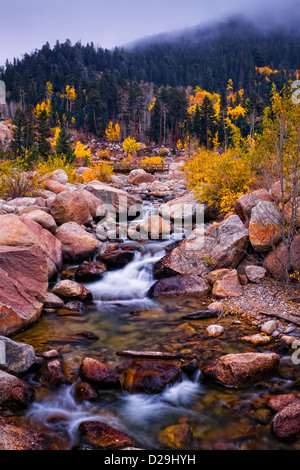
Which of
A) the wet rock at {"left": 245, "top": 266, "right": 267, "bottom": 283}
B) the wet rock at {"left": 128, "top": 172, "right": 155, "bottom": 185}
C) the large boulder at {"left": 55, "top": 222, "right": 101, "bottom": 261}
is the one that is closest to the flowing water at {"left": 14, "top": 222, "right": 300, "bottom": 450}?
the wet rock at {"left": 245, "top": 266, "right": 267, "bottom": 283}

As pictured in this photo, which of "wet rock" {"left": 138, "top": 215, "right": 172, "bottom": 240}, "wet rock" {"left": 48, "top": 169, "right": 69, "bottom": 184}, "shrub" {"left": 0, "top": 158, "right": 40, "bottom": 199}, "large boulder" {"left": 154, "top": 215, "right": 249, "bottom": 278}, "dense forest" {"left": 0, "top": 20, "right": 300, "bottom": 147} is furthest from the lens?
"dense forest" {"left": 0, "top": 20, "right": 300, "bottom": 147}

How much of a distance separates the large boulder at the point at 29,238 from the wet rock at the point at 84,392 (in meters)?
3.87

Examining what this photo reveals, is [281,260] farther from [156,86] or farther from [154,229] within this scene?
[156,86]

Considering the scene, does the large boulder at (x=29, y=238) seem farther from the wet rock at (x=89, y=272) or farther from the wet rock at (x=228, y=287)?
the wet rock at (x=228, y=287)

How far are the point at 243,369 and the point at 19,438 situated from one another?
3019mm

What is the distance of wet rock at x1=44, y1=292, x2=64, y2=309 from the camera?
7.35 metres

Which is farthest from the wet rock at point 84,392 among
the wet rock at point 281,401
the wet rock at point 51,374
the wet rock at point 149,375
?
the wet rock at point 281,401

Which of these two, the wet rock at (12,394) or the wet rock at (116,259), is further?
the wet rock at (116,259)

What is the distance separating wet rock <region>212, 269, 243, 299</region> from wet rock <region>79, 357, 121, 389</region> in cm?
370

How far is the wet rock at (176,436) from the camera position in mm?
3871

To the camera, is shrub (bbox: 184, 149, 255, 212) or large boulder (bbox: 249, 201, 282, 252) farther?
shrub (bbox: 184, 149, 255, 212)

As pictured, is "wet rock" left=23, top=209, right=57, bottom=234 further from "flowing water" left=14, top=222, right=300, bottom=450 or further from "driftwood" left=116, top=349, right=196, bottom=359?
"driftwood" left=116, top=349, right=196, bottom=359

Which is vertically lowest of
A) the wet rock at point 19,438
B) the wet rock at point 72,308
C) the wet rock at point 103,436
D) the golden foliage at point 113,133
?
the wet rock at point 72,308

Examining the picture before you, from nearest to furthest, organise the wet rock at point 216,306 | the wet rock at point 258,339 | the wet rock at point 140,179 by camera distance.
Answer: the wet rock at point 258,339, the wet rock at point 216,306, the wet rock at point 140,179
